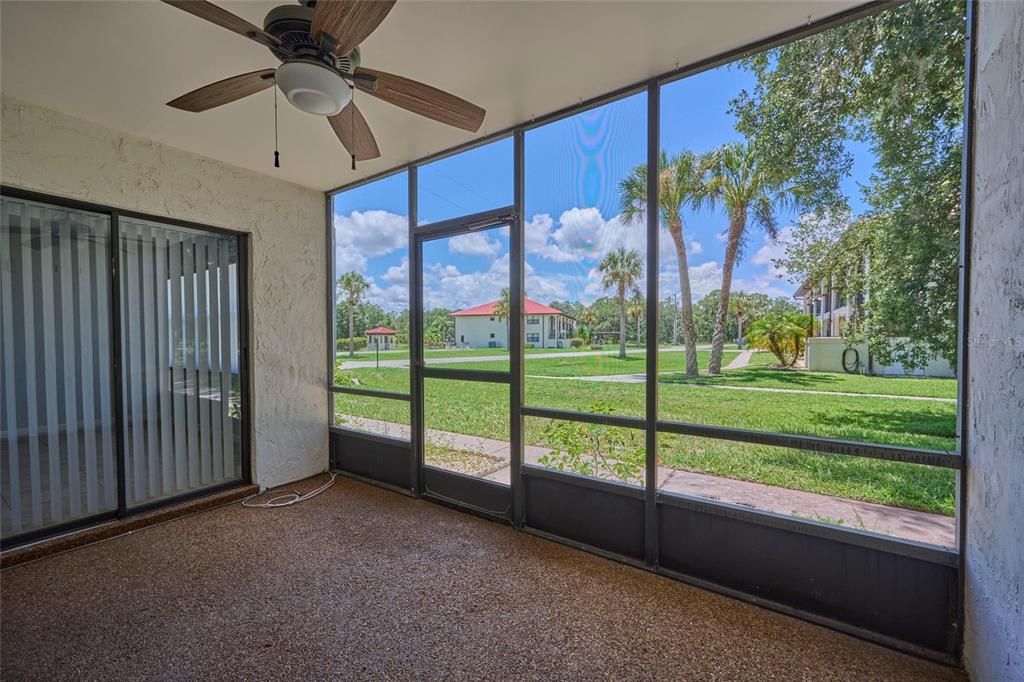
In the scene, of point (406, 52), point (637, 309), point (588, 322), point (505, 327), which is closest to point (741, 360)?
point (637, 309)

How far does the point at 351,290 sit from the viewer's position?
3740mm

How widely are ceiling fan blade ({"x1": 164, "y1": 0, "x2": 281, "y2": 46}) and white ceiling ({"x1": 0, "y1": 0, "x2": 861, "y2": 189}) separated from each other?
1.72 ft

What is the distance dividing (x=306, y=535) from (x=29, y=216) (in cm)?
251

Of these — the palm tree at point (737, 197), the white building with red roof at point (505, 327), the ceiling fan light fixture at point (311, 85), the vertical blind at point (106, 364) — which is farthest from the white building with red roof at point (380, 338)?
the palm tree at point (737, 197)

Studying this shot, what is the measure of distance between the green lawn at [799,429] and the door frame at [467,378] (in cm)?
21

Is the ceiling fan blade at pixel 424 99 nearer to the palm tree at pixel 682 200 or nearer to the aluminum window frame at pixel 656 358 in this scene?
the aluminum window frame at pixel 656 358

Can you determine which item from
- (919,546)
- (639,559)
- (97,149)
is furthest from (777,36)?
(97,149)

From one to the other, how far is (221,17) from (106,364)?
8.44 ft

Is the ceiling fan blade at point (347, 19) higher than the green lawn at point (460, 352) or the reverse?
higher

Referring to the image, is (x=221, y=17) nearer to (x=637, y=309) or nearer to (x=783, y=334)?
(x=637, y=309)

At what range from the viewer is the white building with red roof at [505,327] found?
264 cm

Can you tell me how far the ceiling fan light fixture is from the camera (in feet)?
4.48

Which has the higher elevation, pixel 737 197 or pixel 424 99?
pixel 424 99

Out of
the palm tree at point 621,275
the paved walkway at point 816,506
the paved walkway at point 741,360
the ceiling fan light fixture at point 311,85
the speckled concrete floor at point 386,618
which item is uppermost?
the ceiling fan light fixture at point 311,85
